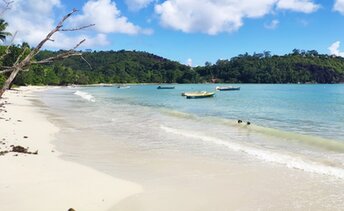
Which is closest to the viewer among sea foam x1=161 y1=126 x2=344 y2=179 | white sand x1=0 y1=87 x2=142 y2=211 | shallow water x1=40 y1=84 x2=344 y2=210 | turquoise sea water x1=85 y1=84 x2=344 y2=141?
white sand x1=0 y1=87 x2=142 y2=211

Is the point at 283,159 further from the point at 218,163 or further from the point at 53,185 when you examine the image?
the point at 53,185

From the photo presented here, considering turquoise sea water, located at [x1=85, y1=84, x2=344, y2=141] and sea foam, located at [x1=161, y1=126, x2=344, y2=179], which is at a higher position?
sea foam, located at [x1=161, y1=126, x2=344, y2=179]

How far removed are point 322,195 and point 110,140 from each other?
37.5ft

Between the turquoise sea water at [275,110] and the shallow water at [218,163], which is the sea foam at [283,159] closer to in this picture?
the shallow water at [218,163]

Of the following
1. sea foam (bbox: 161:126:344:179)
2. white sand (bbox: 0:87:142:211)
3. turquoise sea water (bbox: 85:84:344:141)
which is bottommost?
turquoise sea water (bbox: 85:84:344:141)

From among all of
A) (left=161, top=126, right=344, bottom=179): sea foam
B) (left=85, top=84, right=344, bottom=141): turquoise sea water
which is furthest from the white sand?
(left=85, top=84, right=344, bottom=141): turquoise sea water

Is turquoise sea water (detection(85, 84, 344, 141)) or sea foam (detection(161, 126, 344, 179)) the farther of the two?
turquoise sea water (detection(85, 84, 344, 141))

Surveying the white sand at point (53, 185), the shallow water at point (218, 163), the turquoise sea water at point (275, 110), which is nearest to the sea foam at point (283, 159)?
the shallow water at point (218, 163)

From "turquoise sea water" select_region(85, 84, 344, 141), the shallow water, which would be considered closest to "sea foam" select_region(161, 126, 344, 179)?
the shallow water

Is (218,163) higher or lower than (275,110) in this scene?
higher

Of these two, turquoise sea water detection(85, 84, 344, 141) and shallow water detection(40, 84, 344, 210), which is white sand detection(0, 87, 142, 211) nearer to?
shallow water detection(40, 84, 344, 210)

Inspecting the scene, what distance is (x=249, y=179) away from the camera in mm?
11672

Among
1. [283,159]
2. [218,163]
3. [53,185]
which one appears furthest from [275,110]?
[53,185]

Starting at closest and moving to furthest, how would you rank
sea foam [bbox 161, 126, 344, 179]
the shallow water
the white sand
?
the white sand
the shallow water
sea foam [bbox 161, 126, 344, 179]
